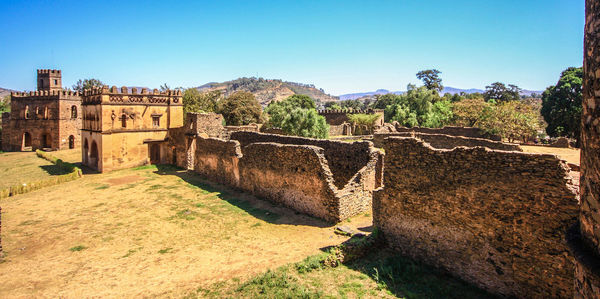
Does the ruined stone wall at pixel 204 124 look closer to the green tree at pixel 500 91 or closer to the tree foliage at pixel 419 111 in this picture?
the tree foliage at pixel 419 111

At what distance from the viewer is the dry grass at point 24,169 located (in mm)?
22992

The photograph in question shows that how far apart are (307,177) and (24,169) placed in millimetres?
27186

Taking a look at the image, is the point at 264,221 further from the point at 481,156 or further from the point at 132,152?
the point at 132,152

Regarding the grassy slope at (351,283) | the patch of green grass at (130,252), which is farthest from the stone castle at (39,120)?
the grassy slope at (351,283)

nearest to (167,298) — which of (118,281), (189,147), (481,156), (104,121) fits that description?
(118,281)

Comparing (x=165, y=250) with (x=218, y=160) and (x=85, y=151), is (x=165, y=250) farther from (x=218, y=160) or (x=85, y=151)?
(x=85, y=151)

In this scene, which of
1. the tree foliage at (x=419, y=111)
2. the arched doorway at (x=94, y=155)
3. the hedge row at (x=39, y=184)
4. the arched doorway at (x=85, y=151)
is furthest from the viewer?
the tree foliage at (x=419, y=111)

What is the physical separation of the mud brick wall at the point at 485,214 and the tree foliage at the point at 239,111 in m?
48.7

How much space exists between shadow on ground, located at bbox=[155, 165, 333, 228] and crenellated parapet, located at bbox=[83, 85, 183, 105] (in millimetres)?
8922

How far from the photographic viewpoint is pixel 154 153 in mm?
27672

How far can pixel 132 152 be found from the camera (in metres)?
26.0

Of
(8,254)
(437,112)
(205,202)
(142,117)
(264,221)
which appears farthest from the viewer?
(437,112)

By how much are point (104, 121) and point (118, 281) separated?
1894cm

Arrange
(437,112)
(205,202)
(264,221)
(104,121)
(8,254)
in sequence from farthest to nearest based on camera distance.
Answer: (437,112), (104,121), (205,202), (264,221), (8,254)
